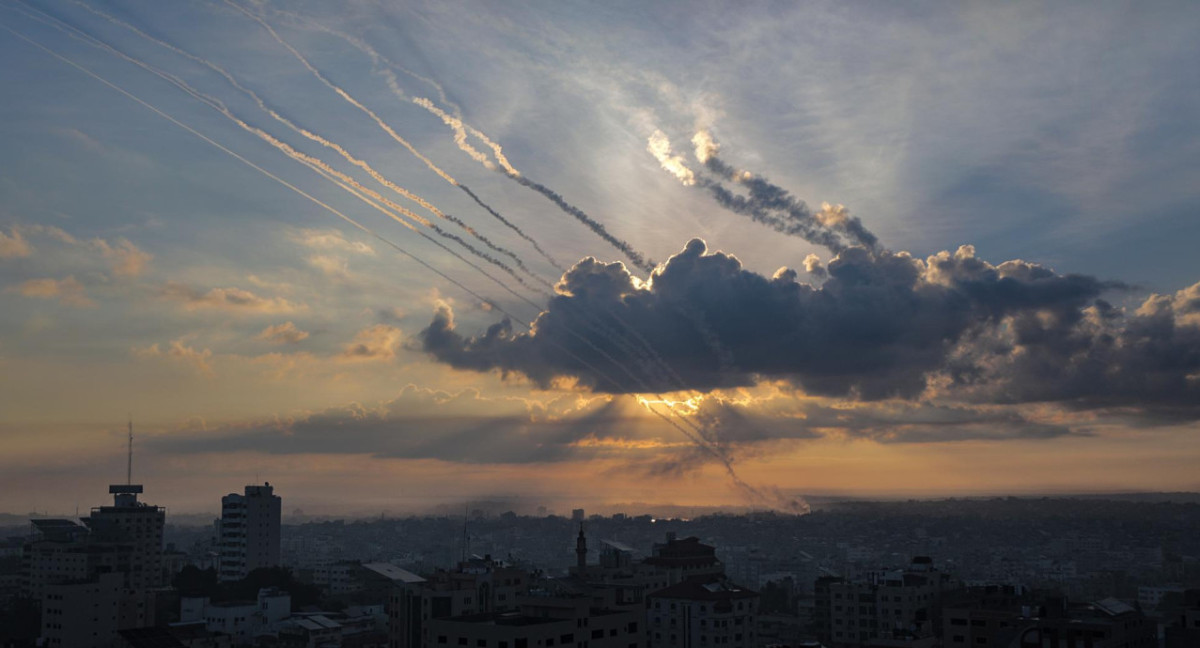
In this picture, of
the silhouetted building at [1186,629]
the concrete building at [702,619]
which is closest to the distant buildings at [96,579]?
the concrete building at [702,619]

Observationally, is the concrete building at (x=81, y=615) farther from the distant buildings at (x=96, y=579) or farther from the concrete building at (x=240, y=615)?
the concrete building at (x=240, y=615)

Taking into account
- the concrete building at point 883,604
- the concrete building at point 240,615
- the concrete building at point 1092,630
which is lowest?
the concrete building at point 240,615

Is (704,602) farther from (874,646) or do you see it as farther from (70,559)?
(70,559)

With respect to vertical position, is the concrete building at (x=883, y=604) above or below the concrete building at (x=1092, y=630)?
below

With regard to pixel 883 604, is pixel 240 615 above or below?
below

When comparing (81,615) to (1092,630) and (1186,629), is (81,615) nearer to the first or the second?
(1092,630)

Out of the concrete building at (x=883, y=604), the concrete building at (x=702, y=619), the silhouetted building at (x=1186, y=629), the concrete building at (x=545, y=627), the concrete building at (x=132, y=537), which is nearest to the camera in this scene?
the concrete building at (x=545, y=627)

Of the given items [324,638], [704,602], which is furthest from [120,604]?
[704,602]

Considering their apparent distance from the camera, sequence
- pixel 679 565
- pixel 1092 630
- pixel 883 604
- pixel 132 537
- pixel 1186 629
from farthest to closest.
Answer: pixel 132 537 → pixel 679 565 → pixel 883 604 → pixel 1186 629 → pixel 1092 630

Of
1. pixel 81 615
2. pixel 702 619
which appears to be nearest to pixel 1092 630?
pixel 702 619

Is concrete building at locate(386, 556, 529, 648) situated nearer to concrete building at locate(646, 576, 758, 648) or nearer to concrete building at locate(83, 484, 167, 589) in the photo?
concrete building at locate(646, 576, 758, 648)
